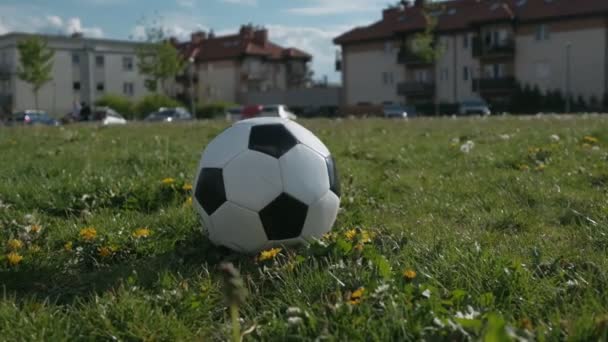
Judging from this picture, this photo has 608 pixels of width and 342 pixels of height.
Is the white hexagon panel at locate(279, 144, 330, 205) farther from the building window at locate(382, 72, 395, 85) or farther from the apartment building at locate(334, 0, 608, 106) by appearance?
the building window at locate(382, 72, 395, 85)

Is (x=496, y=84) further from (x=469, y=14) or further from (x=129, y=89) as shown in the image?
(x=129, y=89)

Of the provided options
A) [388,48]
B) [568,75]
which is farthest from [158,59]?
[568,75]

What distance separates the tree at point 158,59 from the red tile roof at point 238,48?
13.1 m

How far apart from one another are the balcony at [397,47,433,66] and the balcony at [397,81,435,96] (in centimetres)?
200

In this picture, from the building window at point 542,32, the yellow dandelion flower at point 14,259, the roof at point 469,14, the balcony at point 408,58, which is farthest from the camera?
the balcony at point 408,58

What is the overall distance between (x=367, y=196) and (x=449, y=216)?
3.46ft

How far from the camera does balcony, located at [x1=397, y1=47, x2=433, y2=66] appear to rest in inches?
2478

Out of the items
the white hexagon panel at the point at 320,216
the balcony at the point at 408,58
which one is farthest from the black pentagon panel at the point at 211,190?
the balcony at the point at 408,58

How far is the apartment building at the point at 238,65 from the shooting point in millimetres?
84688

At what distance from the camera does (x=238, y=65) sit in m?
84.7

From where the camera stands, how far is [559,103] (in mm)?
52594

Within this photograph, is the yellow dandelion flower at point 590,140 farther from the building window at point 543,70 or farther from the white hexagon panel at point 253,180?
the building window at point 543,70

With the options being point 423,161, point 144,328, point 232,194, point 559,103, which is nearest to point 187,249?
point 232,194

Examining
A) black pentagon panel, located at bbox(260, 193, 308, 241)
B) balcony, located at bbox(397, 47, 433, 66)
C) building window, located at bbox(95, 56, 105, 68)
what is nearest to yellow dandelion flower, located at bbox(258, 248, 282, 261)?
black pentagon panel, located at bbox(260, 193, 308, 241)
